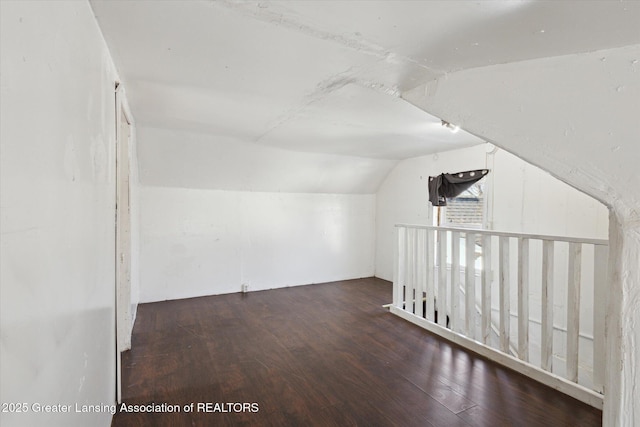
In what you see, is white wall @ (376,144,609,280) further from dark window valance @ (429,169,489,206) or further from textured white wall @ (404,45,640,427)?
textured white wall @ (404,45,640,427)

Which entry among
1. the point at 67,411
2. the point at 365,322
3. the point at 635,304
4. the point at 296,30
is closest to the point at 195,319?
the point at 365,322

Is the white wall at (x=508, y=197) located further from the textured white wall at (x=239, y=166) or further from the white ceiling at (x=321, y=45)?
the white ceiling at (x=321, y=45)

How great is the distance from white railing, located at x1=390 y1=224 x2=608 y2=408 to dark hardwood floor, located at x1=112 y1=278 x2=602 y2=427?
0.49ft

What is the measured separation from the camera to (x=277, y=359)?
8.41ft

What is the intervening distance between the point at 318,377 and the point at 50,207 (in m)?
2.09

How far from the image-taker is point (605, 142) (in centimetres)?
122

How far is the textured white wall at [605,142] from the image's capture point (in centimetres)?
118

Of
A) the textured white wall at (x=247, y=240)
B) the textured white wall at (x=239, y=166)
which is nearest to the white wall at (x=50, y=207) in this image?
the textured white wall at (x=239, y=166)

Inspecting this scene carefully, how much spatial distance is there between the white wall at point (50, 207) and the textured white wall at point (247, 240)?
2.88 metres

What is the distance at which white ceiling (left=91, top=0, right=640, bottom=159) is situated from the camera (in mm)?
1121

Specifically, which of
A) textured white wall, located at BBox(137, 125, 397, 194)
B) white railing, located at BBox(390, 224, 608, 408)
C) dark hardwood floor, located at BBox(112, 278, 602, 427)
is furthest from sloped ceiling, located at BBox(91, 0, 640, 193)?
dark hardwood floor, located at BBox(112, 278, 602, 427)

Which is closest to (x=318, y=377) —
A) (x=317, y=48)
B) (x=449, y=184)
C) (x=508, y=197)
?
(x=317, y=48)

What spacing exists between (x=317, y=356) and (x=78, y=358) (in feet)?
6.35

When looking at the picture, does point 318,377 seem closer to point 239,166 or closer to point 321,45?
point 321,45
